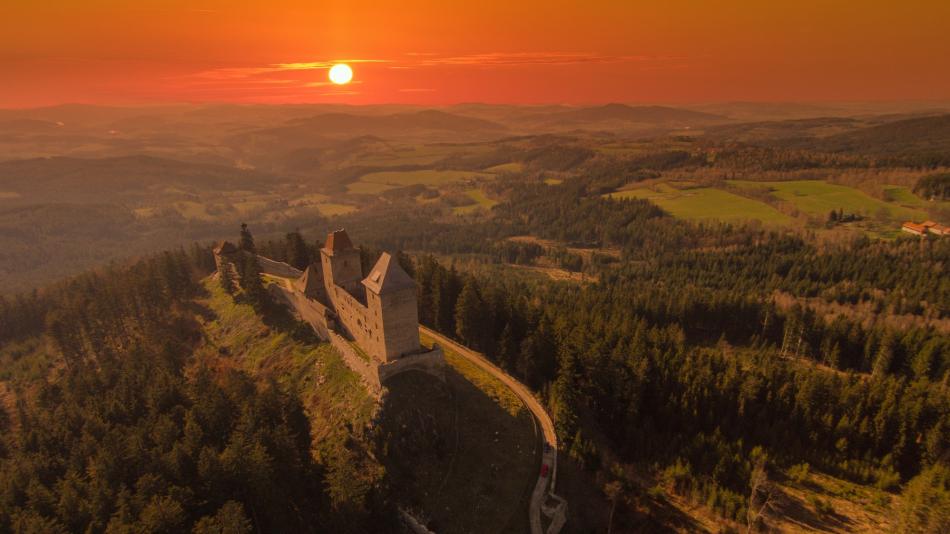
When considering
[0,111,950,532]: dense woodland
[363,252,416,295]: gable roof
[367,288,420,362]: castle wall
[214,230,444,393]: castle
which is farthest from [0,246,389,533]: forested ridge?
[363,252,416,295]: gable roof

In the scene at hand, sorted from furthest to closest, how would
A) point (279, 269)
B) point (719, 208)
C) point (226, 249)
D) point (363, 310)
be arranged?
point (719, 208), point (279, 269), point (226, 249), point (363, 310)

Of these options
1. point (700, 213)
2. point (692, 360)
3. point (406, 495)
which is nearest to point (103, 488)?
point (406, 495)

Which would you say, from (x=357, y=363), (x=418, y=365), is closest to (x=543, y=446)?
(x=418, y=365)

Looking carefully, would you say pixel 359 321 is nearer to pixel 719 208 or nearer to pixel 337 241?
pixel 337 241

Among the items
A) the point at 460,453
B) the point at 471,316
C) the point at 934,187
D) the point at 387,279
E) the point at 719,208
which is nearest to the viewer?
the point at 460,453

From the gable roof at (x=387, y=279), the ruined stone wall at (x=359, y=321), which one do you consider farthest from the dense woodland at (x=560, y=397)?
the gable roof at (x=387, y=279)

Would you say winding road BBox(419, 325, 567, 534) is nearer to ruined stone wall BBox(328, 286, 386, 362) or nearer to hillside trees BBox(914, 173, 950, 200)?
ruined stone wall BBox(328, 286, 386, 362)

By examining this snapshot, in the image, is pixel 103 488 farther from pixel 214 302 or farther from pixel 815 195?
pixel 815 195

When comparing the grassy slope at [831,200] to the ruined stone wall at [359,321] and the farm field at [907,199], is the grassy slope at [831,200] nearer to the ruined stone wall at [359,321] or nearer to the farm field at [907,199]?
the farm field at [907,199]

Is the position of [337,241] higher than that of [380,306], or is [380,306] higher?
[337,241]
